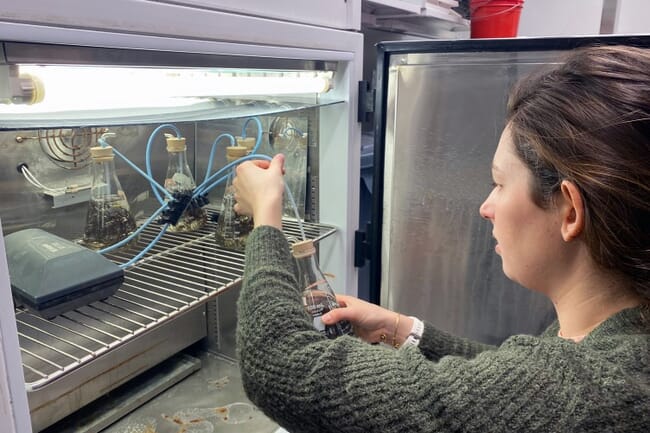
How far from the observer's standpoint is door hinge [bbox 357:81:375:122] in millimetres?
1036

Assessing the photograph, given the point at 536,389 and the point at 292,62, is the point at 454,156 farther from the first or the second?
the point at 536,389

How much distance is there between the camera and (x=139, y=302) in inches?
34.8

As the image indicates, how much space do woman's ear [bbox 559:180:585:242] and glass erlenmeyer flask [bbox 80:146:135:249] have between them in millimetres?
753

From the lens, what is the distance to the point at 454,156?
1.04m

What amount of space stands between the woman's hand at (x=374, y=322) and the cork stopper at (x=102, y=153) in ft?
1.57

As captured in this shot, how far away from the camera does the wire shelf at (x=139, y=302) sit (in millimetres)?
779

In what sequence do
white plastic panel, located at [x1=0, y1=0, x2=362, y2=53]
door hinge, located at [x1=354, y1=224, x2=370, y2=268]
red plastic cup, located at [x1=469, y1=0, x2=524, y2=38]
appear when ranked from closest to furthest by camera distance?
1. white plastic panel, located at [x1=0, y1=0, x2=362, y2=53]
2. door hinge, located at [x1=354, y1=224, x2=370, y2=268]
3. red plastic cup, located at [x1=469, y1=0, x2=524, y2=38]

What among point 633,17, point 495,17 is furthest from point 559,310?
point 633,17

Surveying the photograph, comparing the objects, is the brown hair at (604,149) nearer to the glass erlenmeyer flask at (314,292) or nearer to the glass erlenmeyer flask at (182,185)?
the glass erlenmeyer flask at (314,292)

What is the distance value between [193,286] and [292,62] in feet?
1.41

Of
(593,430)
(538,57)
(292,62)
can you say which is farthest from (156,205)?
(593,430)

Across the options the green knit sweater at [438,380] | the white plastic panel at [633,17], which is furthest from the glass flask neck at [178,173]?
the white plastic panel at [633,17]

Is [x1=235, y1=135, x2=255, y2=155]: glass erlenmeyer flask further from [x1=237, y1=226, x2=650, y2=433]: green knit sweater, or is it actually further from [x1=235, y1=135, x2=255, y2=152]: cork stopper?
[x1=237, y1=226, x2=650, y2=433]: green knit sweater

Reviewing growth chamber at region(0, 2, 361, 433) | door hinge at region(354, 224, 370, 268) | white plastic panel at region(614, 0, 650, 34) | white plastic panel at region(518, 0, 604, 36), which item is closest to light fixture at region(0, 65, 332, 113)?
growth chamber at region(0, 2, 361, 433)
